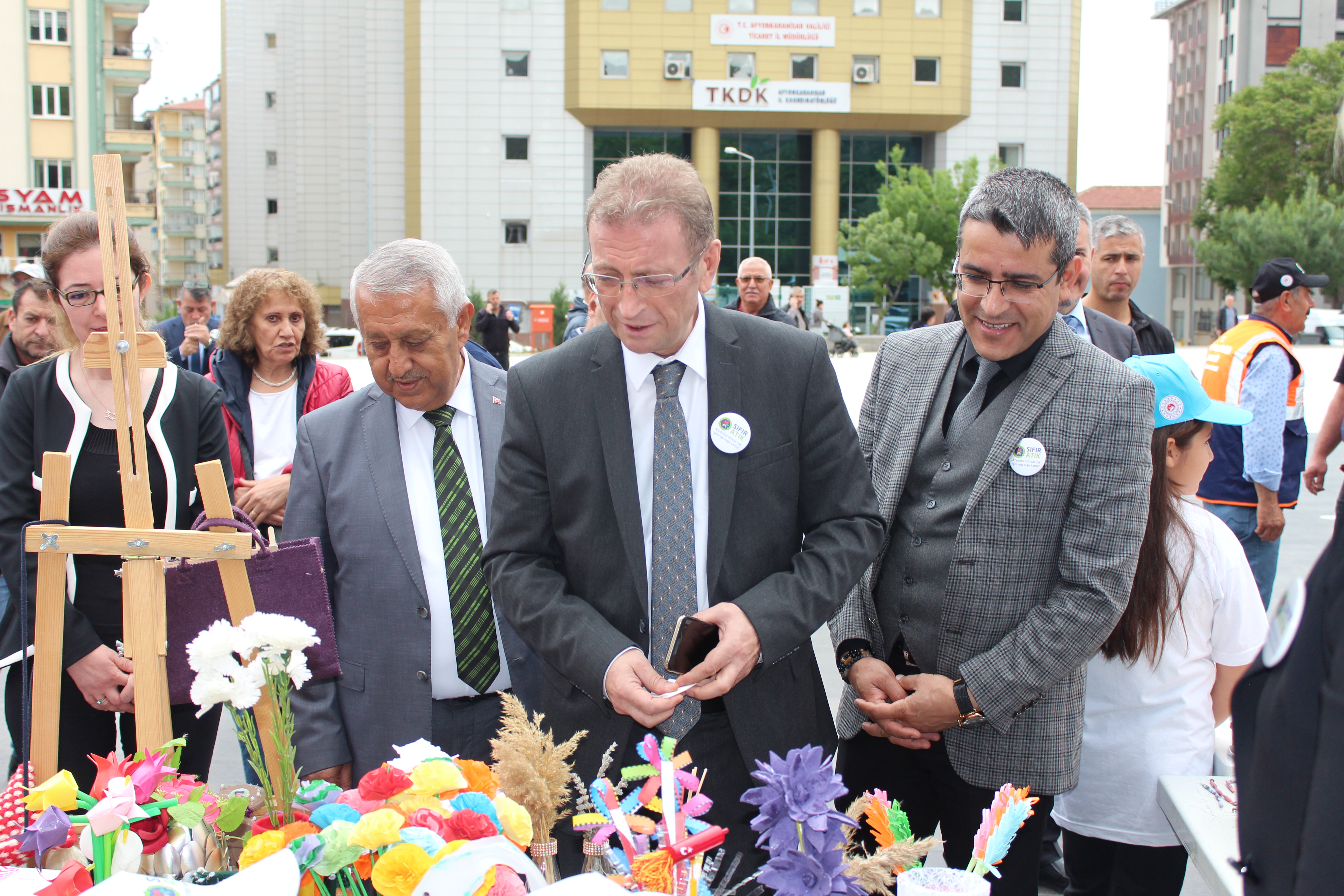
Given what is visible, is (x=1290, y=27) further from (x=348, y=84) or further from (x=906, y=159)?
(x=348, y=84)

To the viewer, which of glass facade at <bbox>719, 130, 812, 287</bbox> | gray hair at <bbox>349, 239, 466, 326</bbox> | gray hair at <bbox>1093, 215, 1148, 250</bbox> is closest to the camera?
gray hair at <bbox>349, 239, 466, 326</bbox>

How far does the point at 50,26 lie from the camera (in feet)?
92.5

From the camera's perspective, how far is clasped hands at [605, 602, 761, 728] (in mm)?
1690

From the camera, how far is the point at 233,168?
4666 cm

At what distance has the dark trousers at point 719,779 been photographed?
190 centimetres

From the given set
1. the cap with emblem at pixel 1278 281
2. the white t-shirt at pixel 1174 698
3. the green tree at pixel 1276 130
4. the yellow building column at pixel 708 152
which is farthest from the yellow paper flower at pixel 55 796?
the green tree at pixel 1276 130

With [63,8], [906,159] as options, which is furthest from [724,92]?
[63,8]

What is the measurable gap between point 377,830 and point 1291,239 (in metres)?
45.3

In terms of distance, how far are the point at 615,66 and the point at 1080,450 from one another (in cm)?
3830

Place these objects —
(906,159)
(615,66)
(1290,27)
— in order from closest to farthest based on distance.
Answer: (615,66) → (906,159) → (1290,27)

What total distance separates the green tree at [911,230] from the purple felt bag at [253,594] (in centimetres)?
3482

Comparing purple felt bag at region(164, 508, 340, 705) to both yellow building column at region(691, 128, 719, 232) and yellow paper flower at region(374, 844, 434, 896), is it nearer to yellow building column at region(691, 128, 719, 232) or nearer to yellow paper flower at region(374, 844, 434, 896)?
yellow paper flower at region(374, 844, 434, 896)

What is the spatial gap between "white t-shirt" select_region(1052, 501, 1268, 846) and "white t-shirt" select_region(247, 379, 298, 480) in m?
2.72

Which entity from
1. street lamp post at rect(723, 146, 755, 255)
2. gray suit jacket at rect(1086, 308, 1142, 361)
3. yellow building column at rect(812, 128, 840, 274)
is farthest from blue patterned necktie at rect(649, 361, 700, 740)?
yellow building column at rect(812, 128, 840, 274)
